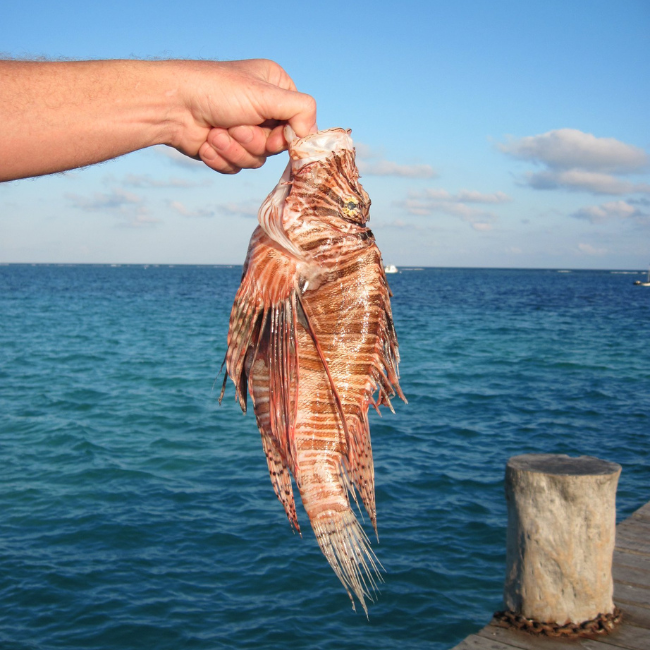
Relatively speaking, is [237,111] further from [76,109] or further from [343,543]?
[343,543]

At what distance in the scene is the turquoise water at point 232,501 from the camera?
325 inches

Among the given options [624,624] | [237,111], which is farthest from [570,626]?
[237,111]

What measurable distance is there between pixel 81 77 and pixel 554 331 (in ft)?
130

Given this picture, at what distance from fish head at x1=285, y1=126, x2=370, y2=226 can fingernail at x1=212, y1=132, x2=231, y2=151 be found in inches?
14.4

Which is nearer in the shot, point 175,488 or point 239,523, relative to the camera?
point 239,523

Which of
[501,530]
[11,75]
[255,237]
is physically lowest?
[501,530]

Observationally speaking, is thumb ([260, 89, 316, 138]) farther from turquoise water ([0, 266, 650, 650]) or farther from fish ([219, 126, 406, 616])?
turquoise water ([0, 266, 650, 650])

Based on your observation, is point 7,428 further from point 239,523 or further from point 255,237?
point 255,237

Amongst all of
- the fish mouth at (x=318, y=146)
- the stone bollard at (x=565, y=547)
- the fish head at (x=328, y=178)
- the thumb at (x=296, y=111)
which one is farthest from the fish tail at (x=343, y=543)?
the stone bollard at (x=565, y=547)

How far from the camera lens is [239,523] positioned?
1073cm

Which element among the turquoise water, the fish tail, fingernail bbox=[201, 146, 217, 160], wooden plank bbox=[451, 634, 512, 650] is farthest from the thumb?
the turquoise water

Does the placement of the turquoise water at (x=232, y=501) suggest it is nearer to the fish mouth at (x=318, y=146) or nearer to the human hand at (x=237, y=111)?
the human hand at (x=237, y=111)

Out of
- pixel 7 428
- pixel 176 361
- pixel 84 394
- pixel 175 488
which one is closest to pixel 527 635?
pixel 175 488

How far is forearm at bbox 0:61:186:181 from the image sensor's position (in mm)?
2127
